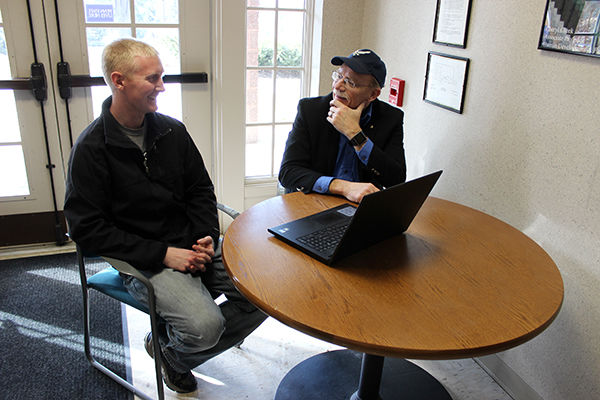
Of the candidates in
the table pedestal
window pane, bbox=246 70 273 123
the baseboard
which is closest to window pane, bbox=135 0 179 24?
window pane, bbox=246 70 273 123

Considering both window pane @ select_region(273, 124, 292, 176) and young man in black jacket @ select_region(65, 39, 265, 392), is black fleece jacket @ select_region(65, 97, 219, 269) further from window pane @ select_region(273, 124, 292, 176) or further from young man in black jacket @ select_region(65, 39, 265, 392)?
window pane @ select_region(273, 124, 292, 176)

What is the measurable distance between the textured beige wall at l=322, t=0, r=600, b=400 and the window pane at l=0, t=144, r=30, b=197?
2.18 meters

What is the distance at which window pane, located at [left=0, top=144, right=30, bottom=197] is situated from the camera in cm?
266

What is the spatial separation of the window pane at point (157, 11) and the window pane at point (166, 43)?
A: 0.05 m

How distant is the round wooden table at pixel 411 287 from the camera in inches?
43.3

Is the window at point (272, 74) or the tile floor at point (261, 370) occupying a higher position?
the window at point (272, 74)

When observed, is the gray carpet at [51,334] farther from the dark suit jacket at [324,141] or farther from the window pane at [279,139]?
the window pane at [279,139]

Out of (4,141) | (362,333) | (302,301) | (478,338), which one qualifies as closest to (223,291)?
(302,301)

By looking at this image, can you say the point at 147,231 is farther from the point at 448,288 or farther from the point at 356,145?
the point at 448,288

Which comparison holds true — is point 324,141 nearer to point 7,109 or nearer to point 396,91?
point 396,91

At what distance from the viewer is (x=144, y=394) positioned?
1.86m

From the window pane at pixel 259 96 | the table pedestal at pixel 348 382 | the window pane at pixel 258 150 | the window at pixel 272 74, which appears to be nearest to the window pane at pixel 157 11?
the window at pixel 272 74

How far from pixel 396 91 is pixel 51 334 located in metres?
2.03

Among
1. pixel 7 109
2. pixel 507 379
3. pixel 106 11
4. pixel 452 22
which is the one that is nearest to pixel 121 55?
pixel 106 11
